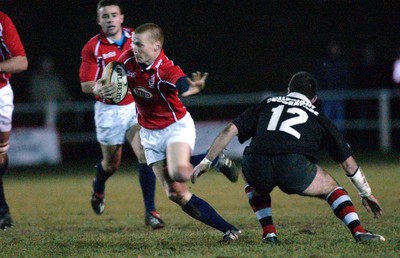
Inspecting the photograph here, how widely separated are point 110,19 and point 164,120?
1.82m

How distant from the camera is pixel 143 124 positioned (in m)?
7.56

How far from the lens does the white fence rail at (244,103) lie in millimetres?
17062

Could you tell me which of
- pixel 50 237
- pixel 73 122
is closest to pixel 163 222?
pixel 50 237

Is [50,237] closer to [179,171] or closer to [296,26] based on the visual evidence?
[179,171]

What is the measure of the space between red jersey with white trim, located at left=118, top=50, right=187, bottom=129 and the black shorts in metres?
0.93

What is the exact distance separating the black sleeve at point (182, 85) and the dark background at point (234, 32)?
15.2 meters

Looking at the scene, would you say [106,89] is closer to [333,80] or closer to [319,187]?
[319,187]

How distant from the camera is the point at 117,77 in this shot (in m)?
7.21

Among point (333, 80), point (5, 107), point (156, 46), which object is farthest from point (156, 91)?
point (333, 80)

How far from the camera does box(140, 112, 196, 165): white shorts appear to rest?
7324mm

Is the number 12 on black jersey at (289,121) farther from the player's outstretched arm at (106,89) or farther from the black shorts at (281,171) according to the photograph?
the player's outstretched arm at (106,89)

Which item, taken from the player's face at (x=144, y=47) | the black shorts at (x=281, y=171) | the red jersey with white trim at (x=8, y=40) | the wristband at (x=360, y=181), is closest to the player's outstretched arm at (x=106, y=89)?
the player's face at (x=144, y=47)

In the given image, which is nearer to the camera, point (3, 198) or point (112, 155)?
point (3, 198)

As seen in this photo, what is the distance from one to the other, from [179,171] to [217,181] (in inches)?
260
